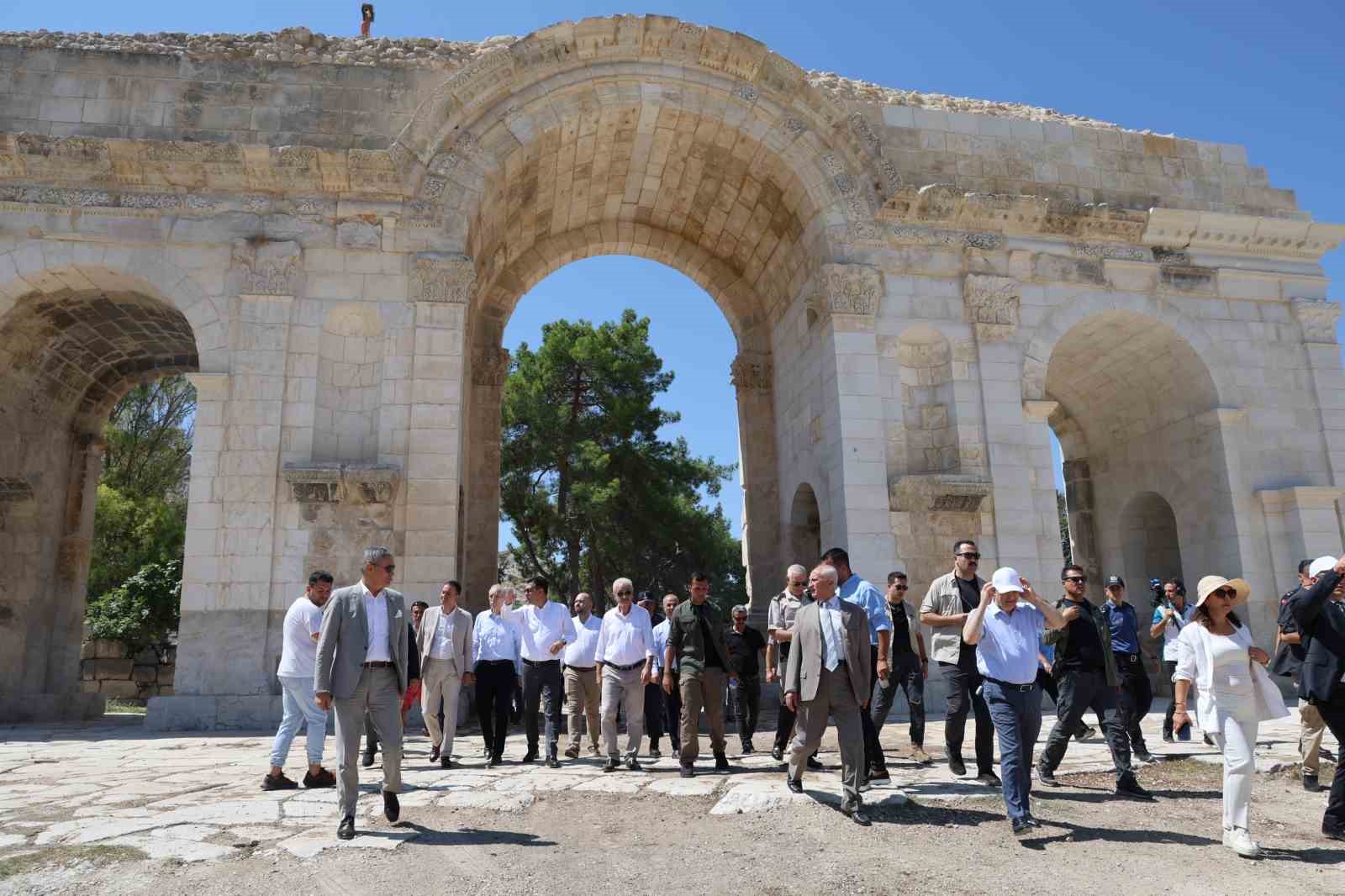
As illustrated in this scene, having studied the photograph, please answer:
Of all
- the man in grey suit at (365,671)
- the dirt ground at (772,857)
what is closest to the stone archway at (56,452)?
the man in grey suit at (365,671)

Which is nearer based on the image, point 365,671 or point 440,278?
point 365,671

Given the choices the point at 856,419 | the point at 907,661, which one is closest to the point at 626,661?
the point at 907,661

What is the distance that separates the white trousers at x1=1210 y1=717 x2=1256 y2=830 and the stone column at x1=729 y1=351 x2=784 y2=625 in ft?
34.0

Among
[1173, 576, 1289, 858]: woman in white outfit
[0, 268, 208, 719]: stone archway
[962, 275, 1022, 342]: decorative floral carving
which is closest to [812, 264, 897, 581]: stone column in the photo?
[962, 275, 1022, 342]: decorative floral carving

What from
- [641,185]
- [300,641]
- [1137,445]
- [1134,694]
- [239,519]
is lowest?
[1134,694]

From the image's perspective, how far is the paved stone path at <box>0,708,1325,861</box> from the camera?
5188 millimetres

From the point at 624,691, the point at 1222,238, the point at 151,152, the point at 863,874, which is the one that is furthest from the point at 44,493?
the point at 1222,238

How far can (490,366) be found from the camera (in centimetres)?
1537

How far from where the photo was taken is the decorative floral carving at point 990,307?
12.6 metres

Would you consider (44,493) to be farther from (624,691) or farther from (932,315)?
(932,315)

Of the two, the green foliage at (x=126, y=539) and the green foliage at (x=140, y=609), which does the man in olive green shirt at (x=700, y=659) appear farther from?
the green foliage at (x=126, y=539)

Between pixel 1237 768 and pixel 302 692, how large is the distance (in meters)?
6.02

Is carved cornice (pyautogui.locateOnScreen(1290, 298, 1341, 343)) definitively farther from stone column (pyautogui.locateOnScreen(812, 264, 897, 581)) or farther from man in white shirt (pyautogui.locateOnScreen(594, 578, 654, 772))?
man in white shirt (pyautogui.locateOnScreen(594, 578, 654, 772))

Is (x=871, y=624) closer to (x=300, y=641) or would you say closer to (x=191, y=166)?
(x=300, y=641)
